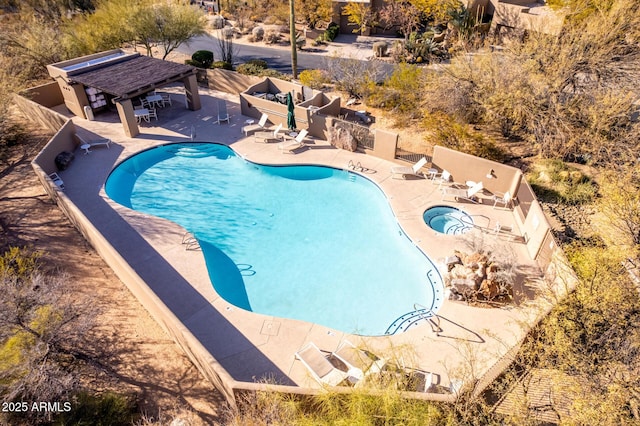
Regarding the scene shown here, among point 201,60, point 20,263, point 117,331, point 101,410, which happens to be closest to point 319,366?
point 101,410

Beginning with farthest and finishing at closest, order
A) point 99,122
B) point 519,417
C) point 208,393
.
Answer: point 99,122, point 208,393, point 519,417

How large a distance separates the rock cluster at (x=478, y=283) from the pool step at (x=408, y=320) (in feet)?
3.13

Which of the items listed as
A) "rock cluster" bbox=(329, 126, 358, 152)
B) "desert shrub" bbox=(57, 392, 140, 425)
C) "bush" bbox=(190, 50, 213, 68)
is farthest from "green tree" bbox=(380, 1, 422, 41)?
"desert shrub" bbox=(57, 392, 140, 425)

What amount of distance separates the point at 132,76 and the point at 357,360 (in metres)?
18.4

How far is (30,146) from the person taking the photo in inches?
754

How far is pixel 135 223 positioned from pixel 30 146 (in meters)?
9.53

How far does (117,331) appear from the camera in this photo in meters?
10.7

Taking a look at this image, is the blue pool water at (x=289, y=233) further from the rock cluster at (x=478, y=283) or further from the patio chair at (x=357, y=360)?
the patio chair at (x=357, y=360)

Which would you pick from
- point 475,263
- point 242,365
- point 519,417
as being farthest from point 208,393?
point 475,263

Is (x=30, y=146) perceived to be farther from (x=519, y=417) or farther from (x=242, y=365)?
(x=519, y=417)

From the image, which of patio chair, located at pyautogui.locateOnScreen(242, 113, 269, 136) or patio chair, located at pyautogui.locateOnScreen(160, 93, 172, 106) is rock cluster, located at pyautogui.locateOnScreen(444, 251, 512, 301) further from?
patio chair, located at pyautogui.locateOnScreen(160, 93, 172, 106)

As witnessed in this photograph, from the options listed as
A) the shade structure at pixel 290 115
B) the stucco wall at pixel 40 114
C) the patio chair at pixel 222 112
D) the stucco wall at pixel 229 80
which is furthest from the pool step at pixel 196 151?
the stucco wall at pixel 229 80

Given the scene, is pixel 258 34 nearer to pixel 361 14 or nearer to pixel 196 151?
pixel 361 14

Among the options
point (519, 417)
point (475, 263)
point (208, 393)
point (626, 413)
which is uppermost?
point (626, 413)
